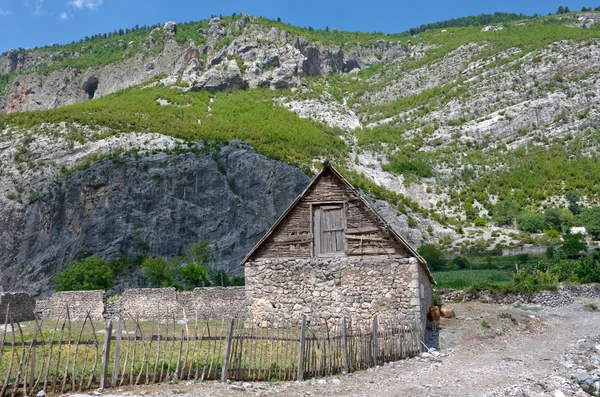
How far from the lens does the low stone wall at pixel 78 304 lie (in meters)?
27.9

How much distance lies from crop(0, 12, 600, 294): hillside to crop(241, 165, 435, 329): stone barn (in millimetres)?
30202

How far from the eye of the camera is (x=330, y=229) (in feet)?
61.6

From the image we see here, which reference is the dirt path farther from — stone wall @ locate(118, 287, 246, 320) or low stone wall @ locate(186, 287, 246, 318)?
stone wall @ locate(118, 287, 246, 320)

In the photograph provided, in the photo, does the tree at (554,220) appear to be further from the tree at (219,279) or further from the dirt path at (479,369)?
the tree at (219,279)

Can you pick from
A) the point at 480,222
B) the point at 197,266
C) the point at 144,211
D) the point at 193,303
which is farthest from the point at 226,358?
the point at 480,222

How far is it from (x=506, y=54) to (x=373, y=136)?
34874 mm

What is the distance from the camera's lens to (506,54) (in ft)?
314

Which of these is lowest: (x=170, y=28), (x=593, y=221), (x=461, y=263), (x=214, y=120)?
(x=461, y=263)

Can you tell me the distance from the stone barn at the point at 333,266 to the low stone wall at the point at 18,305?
630 inches

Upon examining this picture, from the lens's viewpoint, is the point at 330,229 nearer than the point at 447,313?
Yes

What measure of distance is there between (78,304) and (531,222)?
169ft

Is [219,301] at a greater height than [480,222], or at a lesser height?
lesser

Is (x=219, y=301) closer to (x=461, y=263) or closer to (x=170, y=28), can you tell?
(x=461, y=263)

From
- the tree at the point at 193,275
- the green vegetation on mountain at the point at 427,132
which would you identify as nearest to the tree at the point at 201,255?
the tree at the point at 193,275
